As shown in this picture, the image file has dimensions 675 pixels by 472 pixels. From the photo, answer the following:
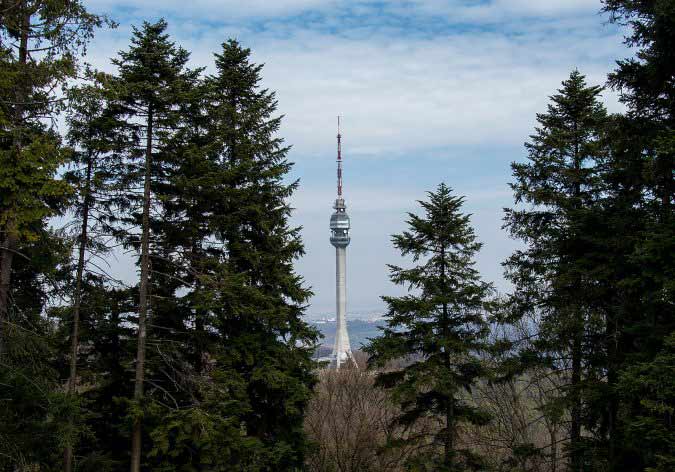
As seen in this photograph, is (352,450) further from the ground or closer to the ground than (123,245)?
closer to the ground

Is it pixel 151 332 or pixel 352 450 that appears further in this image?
pixel 352 450

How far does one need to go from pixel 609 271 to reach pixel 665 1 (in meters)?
5.77

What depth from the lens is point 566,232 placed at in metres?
15.3

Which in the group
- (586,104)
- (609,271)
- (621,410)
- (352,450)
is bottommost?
(352,450)

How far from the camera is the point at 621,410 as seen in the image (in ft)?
39.8

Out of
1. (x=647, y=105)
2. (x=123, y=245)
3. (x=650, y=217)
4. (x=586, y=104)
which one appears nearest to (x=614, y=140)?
(x=647, y=105)

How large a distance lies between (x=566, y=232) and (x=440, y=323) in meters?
3.80

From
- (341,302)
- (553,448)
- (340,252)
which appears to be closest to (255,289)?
(553,448)

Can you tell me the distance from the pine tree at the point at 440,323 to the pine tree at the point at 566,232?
5.39 feet

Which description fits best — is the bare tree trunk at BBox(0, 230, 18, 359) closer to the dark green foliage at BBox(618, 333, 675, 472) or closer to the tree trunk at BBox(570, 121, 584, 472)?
the dark green foliage at BBox(618, 333, 675, 472)

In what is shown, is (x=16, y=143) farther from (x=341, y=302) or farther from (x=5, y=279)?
(x=341, y=302)

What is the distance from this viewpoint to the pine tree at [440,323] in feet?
49.0

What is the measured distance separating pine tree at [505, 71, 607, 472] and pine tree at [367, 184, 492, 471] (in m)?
1.64

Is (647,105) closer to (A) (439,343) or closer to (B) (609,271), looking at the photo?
(B) (609,271)
